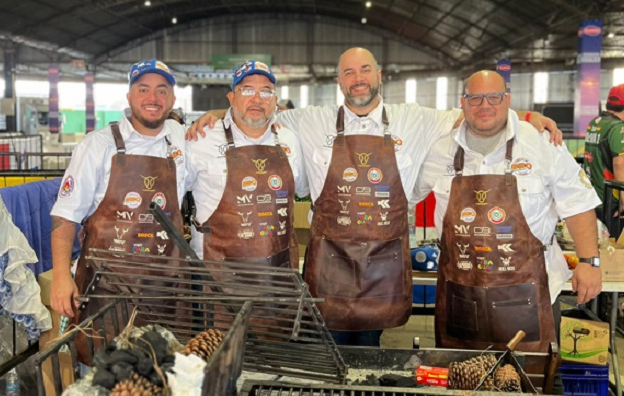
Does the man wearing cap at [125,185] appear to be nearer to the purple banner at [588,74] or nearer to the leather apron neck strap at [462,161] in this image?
the leather apron neck strap at [462,161]

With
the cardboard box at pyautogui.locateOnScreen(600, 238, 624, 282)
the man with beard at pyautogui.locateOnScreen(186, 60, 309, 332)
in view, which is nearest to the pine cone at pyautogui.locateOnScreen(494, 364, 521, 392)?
the man with beard at pyautogui.locateOnScreen(186, 60, 309, 332)

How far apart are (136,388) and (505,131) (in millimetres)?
2039

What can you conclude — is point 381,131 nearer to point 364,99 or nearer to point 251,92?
point 364,99

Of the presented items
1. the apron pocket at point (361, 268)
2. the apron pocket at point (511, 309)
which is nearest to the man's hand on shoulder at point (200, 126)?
the apron pocket at point (361, 268)

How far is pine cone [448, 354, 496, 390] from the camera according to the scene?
1.67 meters

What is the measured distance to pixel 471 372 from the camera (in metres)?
1.70

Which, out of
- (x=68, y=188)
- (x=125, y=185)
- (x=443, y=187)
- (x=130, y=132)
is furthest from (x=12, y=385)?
(x=443, y=187)

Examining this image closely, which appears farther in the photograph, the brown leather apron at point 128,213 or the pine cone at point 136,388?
the brown leather apron at point 128,213

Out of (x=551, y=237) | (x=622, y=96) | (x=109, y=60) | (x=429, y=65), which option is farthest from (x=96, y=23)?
(x=551, y=237)

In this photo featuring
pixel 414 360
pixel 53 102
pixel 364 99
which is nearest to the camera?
pixel 414 360

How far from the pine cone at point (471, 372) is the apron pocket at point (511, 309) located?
31.5 inches

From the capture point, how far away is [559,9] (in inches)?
735

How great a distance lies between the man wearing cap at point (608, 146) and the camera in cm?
489

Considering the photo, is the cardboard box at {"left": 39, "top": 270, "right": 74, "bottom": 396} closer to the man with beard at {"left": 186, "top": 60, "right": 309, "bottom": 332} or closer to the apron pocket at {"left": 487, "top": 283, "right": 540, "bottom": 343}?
the man with beard at {"left": 186, "top": 60, "right": 309, "bottom": 332}
